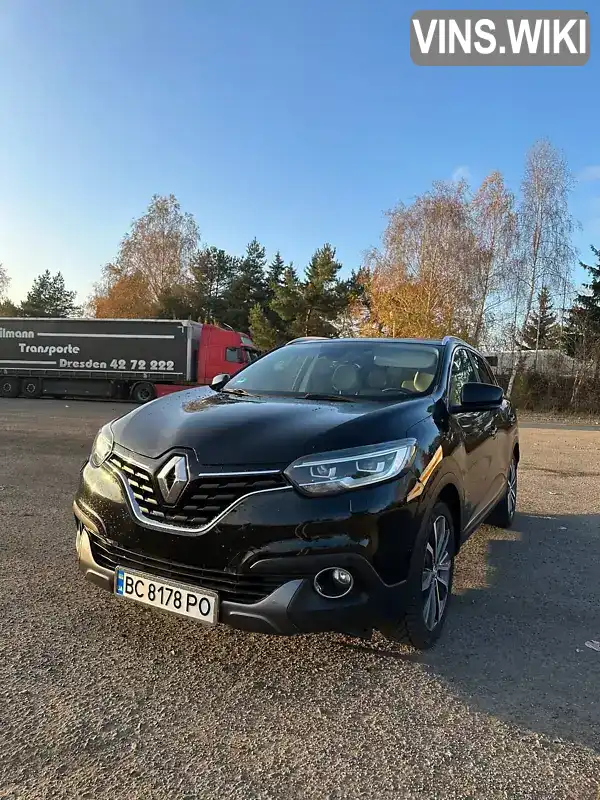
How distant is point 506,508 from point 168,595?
12.7ft

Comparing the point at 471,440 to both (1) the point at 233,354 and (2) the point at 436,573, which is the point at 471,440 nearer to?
(2) the point at 436,573

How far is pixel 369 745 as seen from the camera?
7.28 feet

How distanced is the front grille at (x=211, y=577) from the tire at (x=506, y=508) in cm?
348

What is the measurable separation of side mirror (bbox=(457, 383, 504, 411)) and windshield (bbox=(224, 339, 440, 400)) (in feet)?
0.74

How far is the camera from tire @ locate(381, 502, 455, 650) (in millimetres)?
2705

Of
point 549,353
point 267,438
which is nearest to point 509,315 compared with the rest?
point 549,353

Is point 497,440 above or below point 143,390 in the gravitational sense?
above

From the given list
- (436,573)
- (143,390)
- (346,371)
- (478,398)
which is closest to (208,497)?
(436,573)

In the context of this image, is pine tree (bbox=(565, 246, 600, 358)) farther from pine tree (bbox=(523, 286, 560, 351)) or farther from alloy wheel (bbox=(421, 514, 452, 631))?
alloy wheel (bbox=(421, 514, 452, 631))

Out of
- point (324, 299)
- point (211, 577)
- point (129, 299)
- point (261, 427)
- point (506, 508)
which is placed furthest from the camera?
point (129, 299)

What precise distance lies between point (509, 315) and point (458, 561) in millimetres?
24933

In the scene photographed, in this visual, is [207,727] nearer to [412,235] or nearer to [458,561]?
[458,561]

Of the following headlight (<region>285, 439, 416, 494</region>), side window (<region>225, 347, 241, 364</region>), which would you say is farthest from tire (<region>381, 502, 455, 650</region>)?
side window (<region>225, 347, 241, 364</region>)

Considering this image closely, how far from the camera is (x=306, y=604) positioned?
95.9 inches
